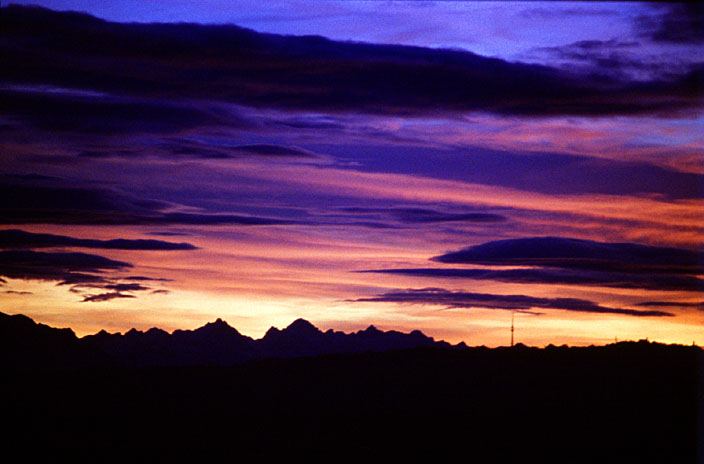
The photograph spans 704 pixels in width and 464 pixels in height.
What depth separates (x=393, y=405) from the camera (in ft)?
231

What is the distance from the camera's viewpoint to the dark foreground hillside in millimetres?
56344

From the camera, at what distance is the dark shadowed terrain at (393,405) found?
56.3 m

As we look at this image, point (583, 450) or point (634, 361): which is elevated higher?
point (634, 361)

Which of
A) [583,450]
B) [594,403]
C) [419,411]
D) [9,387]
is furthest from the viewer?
[9,387]

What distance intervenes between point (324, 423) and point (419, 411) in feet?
26.7

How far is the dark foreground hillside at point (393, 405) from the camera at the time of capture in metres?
56.3

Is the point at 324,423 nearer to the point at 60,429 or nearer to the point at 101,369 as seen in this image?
the point at 60,429

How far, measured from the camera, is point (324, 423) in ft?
215

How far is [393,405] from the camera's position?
70438 mm

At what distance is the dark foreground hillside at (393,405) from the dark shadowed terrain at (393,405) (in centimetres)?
16

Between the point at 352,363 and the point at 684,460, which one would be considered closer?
the point at 684,460

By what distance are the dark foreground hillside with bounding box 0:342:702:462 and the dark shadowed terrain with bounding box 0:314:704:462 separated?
159 mm

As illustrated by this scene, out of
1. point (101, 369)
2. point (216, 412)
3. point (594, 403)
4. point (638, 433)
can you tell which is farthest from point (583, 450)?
point (101, 369)

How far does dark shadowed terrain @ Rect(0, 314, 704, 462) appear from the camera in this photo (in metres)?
56.3
